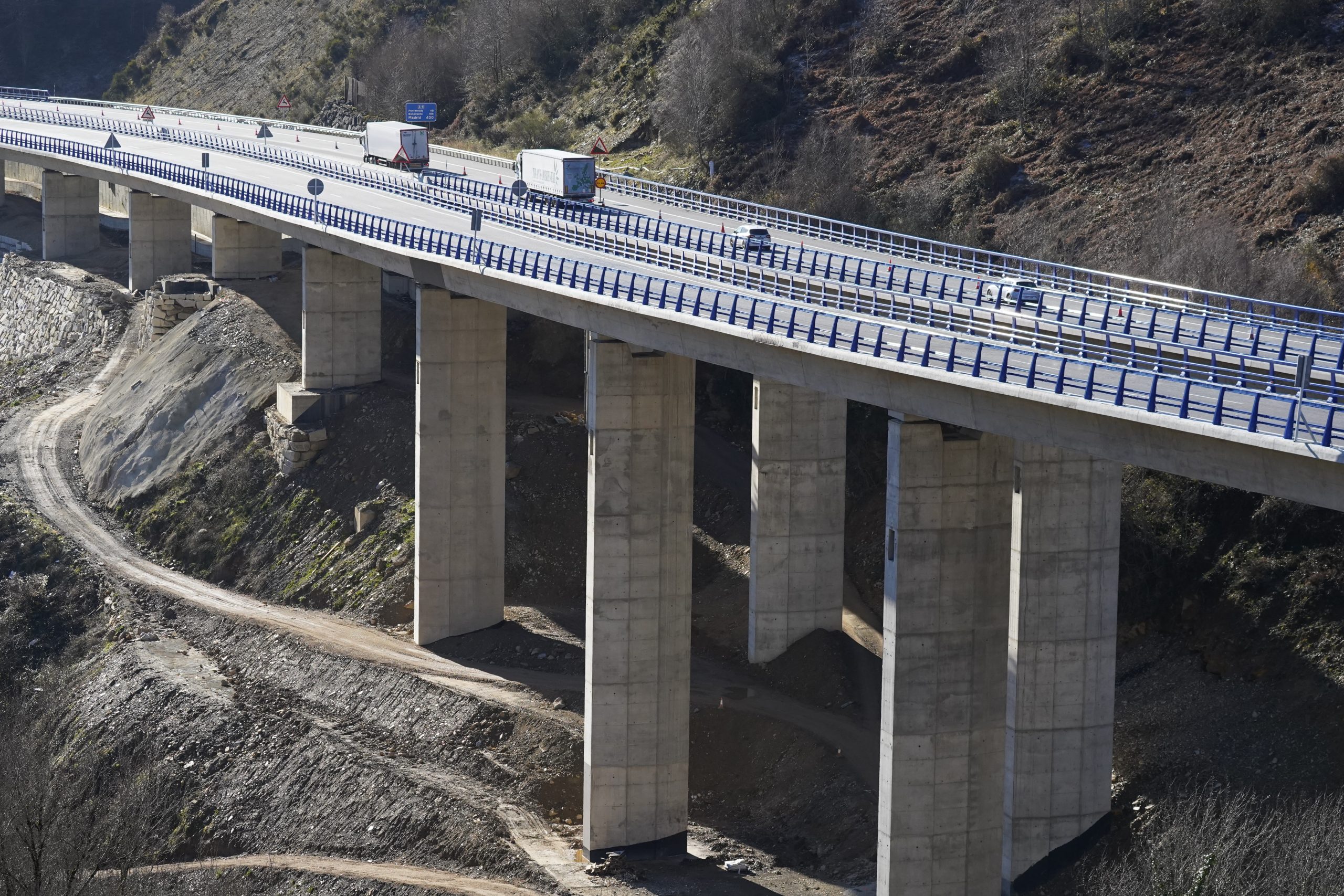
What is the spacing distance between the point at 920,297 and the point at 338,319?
98.3 ft

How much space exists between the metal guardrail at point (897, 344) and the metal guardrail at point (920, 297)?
24.2 inches

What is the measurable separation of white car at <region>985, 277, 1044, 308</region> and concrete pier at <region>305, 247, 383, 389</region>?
2961 centimetres

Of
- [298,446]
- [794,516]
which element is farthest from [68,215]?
[794,516]

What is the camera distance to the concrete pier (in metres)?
66.6

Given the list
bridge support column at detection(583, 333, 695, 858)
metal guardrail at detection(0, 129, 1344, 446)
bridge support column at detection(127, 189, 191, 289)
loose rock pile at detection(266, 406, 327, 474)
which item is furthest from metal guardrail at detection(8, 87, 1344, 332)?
loose rock pile at detection(266, 406, 327, 474)

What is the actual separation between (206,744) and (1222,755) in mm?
27140

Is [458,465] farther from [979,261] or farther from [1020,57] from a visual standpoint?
[1020,57]

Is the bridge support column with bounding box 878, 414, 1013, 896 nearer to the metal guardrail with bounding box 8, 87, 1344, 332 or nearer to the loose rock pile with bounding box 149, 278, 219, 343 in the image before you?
the metal guardrail with bounding box 8, 87, 1344, 332

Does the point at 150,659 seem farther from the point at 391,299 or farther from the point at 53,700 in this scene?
the point at 391,299

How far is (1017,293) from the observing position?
41.8 meters

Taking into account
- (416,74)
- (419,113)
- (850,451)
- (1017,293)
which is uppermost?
(416,74)

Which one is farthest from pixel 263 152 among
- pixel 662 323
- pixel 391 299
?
pixel 662 323

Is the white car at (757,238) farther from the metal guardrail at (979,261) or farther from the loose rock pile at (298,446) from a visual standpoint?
the loose rock pile at (298,446)

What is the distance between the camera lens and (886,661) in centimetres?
3672
